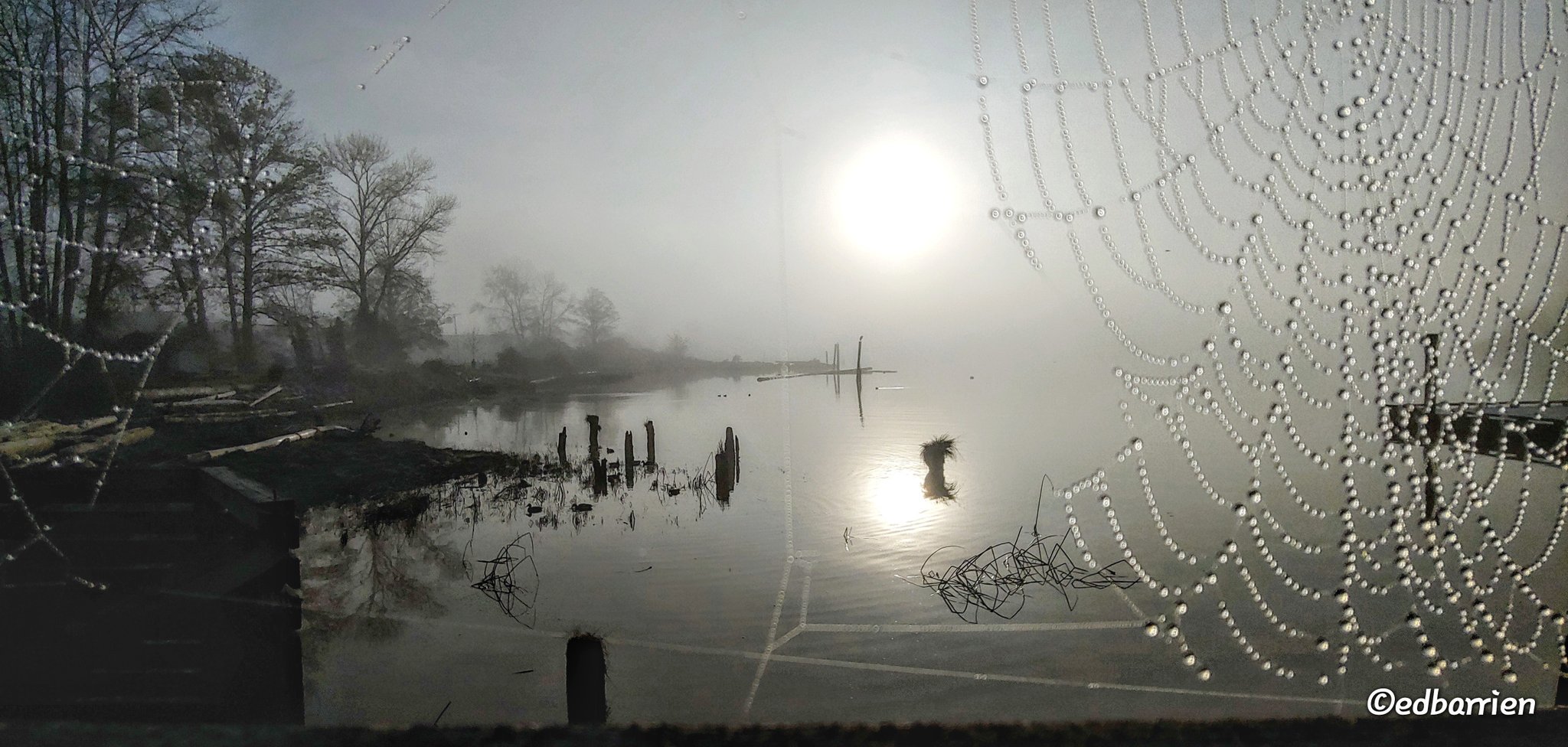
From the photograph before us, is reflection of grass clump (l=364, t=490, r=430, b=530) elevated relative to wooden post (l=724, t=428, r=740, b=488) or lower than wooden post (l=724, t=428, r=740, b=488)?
lower

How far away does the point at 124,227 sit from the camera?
1344 millimetres

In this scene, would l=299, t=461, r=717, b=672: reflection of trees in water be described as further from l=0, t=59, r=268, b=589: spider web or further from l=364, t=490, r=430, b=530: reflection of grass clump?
l=0, t=59, r=268, b=589: spider web

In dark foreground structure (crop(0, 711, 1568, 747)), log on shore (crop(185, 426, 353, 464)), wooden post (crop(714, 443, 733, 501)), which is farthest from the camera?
wooden post (crop(714, 443, 733, 501))

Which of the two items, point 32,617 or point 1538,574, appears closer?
point 32,617

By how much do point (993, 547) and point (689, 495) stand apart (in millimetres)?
740

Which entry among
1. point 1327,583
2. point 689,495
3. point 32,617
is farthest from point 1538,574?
point 32,617

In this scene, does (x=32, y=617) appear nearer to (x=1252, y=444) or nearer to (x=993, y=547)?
(x=993, y=547)

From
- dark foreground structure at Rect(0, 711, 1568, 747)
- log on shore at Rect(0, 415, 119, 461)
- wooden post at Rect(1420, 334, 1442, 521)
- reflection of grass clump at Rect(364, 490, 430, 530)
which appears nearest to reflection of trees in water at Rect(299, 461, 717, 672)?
reflection of grass clump at Rect(364, 490, 430, 530)

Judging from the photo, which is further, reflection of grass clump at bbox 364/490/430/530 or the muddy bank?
reflection of grass clump at bbox 364/490/430/530

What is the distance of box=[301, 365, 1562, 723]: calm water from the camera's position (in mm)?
1541

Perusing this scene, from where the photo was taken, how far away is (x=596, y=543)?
167 centimetres

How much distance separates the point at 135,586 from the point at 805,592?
142 cm

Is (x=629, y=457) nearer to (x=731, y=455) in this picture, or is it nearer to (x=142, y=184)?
(x=731, y=455)

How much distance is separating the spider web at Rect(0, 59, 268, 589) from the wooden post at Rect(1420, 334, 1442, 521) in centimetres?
238
